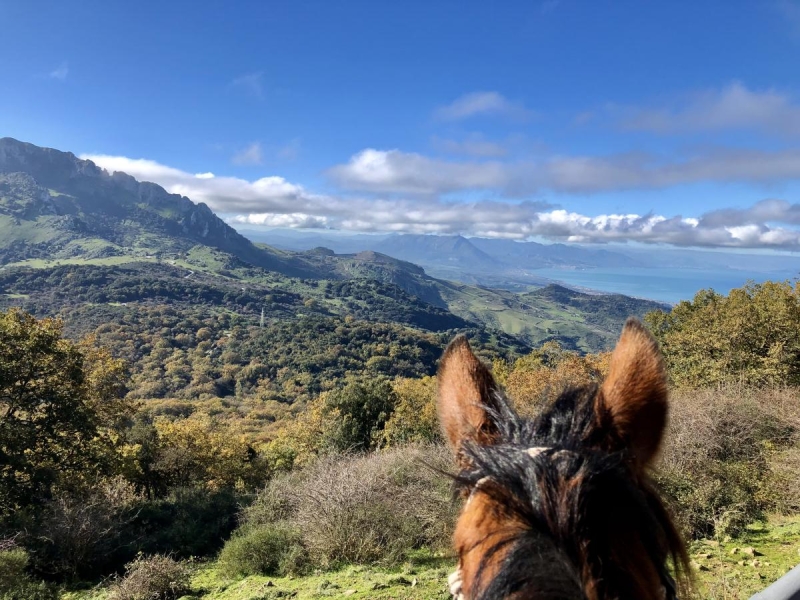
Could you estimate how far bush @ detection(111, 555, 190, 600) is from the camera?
7590 millimetres

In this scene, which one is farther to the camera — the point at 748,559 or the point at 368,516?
the point at 368,516

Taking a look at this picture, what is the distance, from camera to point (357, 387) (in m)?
25.5

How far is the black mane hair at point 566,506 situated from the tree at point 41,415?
16.0 m

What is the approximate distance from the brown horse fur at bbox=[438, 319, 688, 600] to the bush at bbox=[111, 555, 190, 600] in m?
9.01

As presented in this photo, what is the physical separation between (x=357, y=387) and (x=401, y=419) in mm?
4276

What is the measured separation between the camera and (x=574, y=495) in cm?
90

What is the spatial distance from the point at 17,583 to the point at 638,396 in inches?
428

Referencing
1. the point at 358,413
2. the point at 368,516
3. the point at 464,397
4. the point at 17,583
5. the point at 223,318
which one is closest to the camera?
the point at 464,397

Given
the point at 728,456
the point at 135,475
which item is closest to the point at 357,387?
the point at 135,475

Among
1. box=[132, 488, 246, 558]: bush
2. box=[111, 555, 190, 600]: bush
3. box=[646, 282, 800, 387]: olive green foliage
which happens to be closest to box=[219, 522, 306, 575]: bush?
box=[111, 555, 190, 600]: bush

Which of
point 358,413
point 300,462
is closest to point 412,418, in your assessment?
point 358,413

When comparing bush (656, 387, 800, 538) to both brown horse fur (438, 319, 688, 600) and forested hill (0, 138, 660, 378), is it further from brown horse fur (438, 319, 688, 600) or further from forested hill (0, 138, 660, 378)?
forested hill (0, 138, 660, 378)

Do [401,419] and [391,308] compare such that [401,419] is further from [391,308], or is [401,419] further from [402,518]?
[391,308]

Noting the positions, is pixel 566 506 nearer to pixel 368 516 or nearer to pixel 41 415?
pixel 368 516
